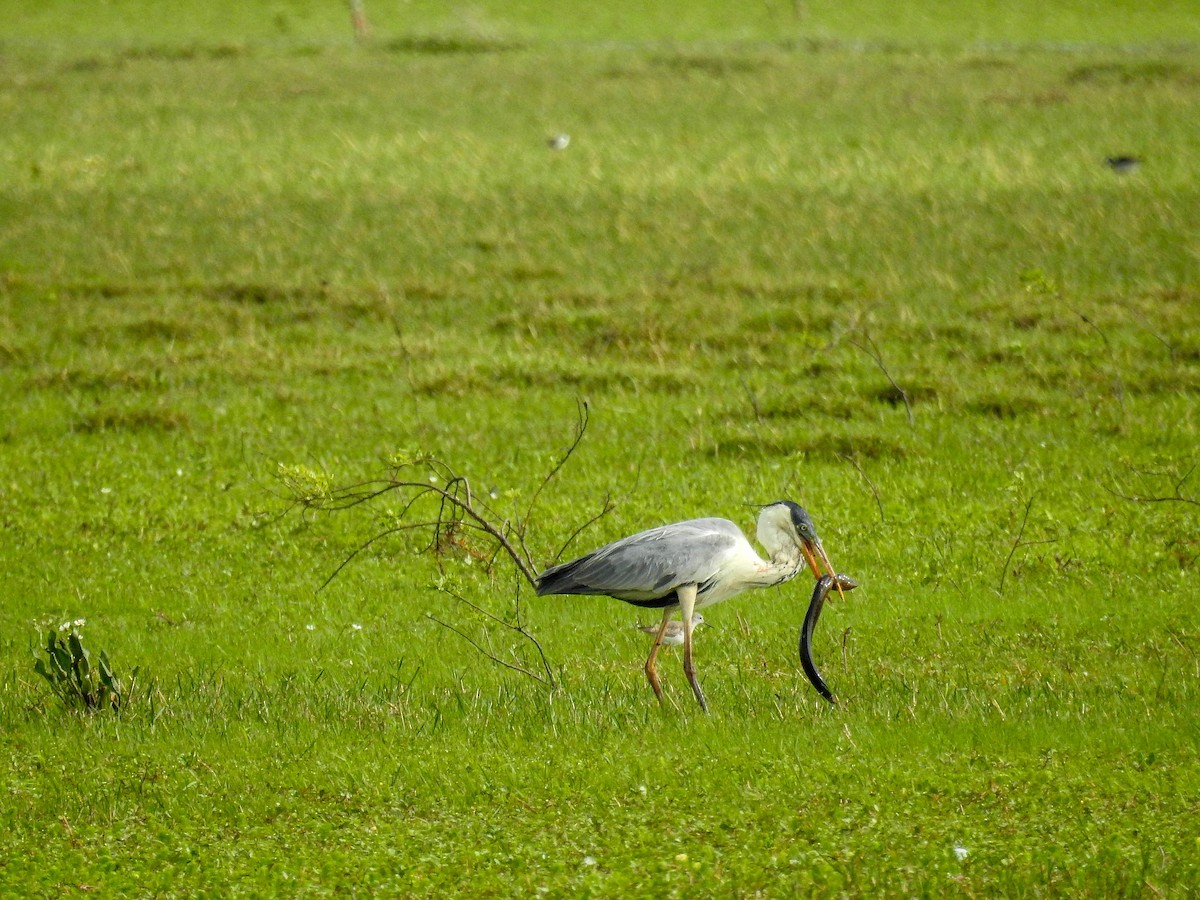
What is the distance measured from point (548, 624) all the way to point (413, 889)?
4.13m

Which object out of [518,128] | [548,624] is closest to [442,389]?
[548,624]

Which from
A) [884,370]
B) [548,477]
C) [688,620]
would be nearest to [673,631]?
[688,620]

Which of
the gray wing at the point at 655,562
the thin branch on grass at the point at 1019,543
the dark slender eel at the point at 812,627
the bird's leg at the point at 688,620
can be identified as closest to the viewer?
the dark slender eel at the point at 812,627

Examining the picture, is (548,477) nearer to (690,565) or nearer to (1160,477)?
(690,565)

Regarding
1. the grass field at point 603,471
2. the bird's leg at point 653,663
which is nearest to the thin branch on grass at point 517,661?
the grass field at point 603,471

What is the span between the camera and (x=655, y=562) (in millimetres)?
8039

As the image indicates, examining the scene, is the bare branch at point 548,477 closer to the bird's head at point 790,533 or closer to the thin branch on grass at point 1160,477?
the bird's head at point 790,533

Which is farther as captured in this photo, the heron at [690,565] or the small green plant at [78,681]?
the heron at [690,565]

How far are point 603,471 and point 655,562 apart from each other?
189 inches

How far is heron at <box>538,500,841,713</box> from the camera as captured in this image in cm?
804

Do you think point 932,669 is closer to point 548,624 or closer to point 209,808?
point 548,624

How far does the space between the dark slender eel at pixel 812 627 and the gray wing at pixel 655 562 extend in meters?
0.51

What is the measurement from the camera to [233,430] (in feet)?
46.1

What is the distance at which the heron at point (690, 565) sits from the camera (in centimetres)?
804
